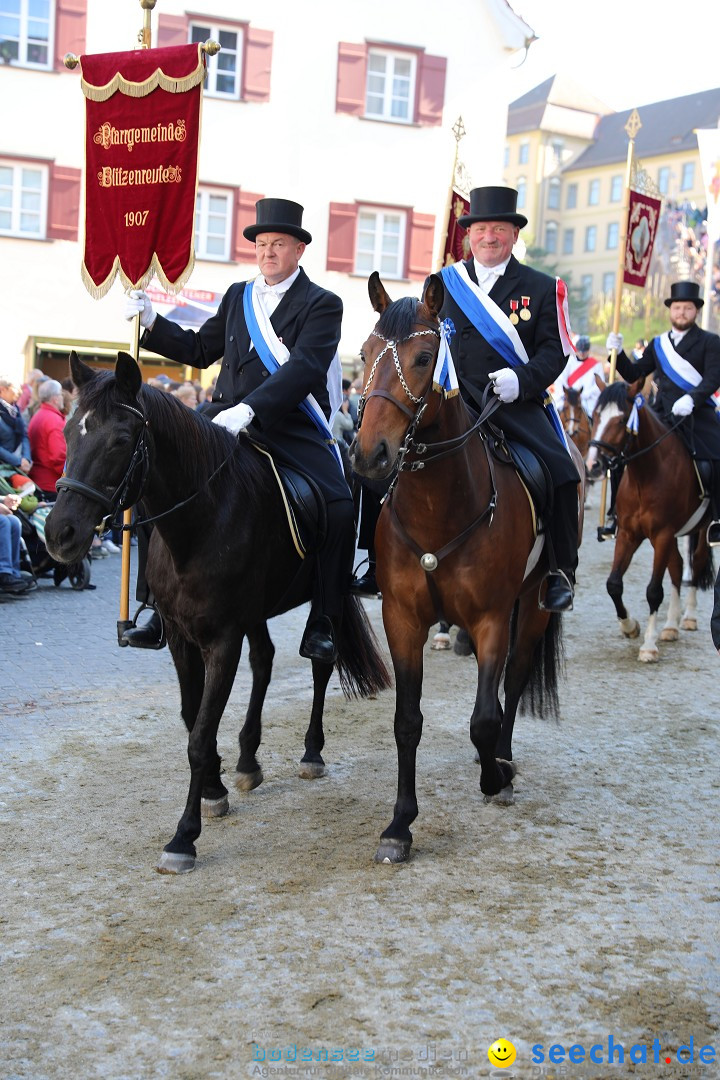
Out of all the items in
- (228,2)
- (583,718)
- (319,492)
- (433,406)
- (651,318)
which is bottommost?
(583,718)

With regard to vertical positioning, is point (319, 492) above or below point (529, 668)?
above

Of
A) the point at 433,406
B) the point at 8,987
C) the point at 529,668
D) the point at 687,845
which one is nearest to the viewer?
the point at 8,987

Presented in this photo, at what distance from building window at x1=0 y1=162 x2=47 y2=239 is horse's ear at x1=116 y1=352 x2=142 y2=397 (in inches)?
837

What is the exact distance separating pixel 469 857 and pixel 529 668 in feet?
5.52

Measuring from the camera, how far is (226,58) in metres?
25.6

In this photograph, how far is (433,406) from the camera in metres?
4.89

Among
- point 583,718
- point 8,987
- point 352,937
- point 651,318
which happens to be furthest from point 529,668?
point 651,318

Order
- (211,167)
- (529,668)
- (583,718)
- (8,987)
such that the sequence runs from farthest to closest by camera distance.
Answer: (211,167), (583,718), (529,668), (8,987)

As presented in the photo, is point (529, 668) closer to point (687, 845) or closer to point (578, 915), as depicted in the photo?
point (687, 845)

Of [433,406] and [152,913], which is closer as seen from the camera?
[152,913]

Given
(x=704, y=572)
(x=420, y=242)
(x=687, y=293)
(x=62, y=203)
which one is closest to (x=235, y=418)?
(x=687, y=293)

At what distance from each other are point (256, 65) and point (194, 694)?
22918 mm

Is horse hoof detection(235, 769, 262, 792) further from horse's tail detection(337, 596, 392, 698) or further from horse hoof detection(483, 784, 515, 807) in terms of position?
horse hoof detection(483, 784, 515, 807)

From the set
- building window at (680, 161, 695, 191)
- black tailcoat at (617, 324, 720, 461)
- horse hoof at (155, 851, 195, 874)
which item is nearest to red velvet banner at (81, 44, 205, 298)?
horse hoof at (155, 851, 195, 874)
